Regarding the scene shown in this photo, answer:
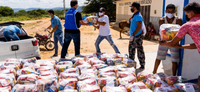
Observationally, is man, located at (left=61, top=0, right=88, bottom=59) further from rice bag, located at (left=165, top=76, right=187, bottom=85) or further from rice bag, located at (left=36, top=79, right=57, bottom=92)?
rice bag, located at (left=165, top=76, right=187, bottom=85)

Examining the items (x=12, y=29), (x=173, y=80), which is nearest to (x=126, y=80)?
(x=173, y=80)

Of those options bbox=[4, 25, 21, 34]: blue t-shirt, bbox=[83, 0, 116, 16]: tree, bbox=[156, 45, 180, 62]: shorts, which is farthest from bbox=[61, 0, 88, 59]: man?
bbox=[83, 0, 116, 16]: tree

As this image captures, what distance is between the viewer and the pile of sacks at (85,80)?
2600mm

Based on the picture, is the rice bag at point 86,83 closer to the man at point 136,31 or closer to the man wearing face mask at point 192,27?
the man wearing face mask at point 192,27

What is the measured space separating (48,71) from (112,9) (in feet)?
89.6

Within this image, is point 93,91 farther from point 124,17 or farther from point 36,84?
point 124,17

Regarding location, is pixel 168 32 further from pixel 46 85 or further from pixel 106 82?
pixel 46 85

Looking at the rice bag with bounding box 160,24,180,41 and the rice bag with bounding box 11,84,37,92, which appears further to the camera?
the rice bag with bounding box 160,24,180,41

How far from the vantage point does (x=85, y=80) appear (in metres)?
2.78

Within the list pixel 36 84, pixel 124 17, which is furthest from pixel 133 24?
pixel 124 17

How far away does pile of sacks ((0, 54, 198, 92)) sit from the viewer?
2600 millimetres

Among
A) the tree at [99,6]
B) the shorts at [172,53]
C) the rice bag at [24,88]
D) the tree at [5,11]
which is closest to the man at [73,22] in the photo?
the shorts at [172,53]

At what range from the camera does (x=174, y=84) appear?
2.76 meters

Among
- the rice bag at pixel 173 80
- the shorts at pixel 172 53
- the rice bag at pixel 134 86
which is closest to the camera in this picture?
the rice bag at pixel 134 86
